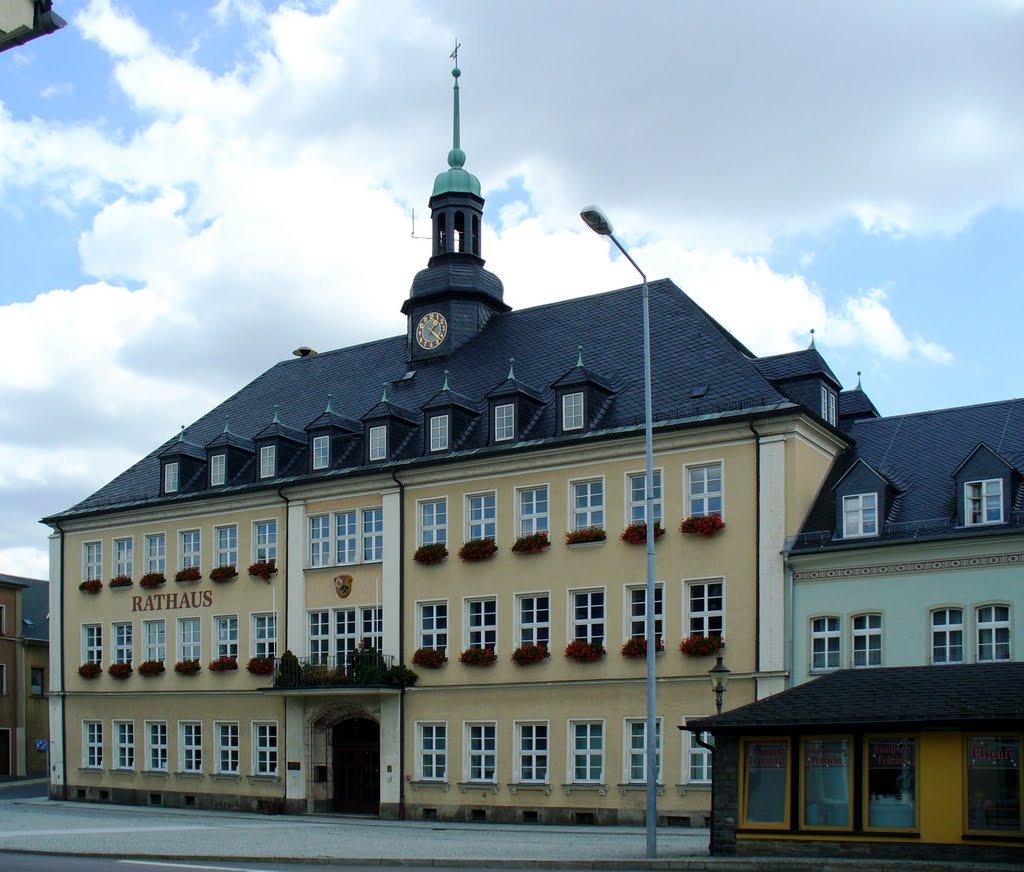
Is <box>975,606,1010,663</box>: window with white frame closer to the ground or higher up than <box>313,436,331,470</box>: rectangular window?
closer to the ground

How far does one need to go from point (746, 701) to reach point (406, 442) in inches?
526

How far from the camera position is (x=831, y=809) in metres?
23.1

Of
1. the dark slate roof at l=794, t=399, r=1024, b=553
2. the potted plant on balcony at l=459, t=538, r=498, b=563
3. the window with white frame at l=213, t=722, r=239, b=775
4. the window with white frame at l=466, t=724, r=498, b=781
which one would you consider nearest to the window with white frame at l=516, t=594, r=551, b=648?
the potted plant on balcony at l=459, t=538, r=498, b=563

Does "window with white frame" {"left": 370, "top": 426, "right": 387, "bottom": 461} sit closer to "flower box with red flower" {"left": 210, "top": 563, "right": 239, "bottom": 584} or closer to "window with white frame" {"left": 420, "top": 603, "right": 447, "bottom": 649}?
"window with white frame" {"left": 420, "top": 603, "right": 447, "bottom": 649}

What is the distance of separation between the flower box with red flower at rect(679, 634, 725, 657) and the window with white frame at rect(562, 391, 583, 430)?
6535 mm

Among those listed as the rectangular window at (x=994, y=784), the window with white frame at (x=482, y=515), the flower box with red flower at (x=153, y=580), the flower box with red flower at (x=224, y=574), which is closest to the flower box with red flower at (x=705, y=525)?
the window with white frame at (x=482, y=515)

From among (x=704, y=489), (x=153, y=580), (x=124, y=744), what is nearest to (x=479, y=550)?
(x=704, y=489)

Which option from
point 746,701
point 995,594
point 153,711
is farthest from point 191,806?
point 995,594

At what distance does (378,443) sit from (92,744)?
15455 millimetres

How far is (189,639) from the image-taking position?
46000 millimetres

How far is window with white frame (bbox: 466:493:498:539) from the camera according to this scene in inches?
1545

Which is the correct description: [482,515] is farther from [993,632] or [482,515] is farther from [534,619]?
[993,632]

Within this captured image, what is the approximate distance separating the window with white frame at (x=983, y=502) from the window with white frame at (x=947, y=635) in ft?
6.79

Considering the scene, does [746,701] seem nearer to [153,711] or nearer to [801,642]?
[801,642]
